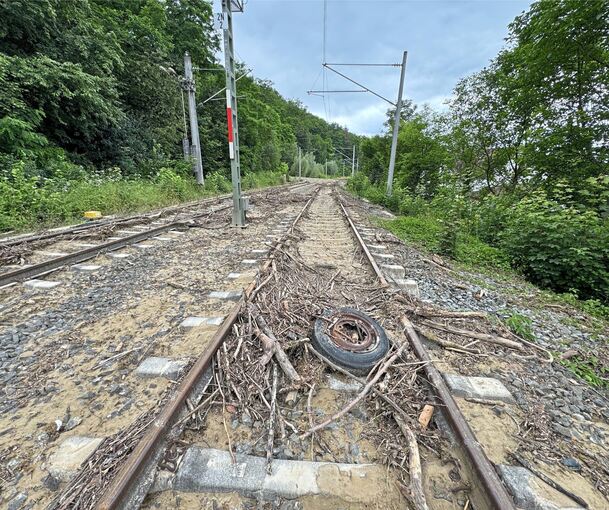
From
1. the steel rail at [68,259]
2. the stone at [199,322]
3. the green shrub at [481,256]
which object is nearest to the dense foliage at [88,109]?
the steel rail at [68,259]

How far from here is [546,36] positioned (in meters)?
7.87

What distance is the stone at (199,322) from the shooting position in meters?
2.78

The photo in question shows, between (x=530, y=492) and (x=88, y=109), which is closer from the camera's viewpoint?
(x=530, y=492)

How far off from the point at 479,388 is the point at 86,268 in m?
5.16

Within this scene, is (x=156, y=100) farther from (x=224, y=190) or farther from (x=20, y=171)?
(x=20, y=171)

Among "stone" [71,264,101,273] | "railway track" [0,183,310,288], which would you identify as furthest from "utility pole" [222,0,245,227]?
"stone" [71,264,101,273]

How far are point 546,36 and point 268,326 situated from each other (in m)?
11.2

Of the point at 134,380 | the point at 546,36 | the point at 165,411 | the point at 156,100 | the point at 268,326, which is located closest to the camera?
the point at 165,411

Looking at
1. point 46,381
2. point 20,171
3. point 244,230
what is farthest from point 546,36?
point 20,171

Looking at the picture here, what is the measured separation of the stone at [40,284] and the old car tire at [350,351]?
3.56m

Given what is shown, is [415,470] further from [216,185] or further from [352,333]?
[216,185]

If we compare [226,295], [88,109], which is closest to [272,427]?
[226,295]

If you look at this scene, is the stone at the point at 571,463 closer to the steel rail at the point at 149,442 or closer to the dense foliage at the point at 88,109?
the steel rail at the point at 149,442

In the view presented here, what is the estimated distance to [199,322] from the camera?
2832 millimetres
